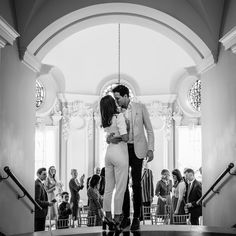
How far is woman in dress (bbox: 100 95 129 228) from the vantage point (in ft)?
Result: 16.9

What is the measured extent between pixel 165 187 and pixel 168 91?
6.75m

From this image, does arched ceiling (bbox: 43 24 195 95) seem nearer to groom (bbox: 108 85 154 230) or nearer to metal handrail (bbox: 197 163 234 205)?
metal handrail (bbox: 197 163 234 205)

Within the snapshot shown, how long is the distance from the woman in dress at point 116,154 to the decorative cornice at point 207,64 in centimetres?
378

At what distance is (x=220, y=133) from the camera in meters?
8.30

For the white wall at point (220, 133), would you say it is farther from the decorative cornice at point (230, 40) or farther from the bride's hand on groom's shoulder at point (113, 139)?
the bride's hand on groom's shoulder at point (113, 139)

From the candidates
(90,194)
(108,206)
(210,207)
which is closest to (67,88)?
(90,194)

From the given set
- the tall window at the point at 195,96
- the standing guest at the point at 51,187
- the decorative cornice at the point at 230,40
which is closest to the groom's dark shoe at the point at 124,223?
the decorative cornice at the point at 230,40

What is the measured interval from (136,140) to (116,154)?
0.98 ft

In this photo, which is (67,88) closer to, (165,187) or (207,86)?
(165,187)

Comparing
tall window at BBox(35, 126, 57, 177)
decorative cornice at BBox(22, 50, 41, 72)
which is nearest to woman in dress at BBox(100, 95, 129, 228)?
decorative cornice at BBox(22, 50, 41, 72)

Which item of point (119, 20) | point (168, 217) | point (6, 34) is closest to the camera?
point (6, 34)

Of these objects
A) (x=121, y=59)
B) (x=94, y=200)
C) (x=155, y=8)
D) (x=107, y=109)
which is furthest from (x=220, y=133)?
(x=121, y=59)

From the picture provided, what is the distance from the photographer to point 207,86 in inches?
356

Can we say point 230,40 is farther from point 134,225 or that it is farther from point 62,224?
point 62,224
